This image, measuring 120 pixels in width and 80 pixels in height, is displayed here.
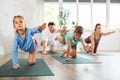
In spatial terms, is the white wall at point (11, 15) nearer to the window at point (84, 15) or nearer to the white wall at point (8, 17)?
the white wall at point (8, 17)

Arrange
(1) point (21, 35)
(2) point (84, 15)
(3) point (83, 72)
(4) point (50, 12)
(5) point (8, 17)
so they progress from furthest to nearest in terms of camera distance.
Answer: (2) point (84, 15) → (4) point (50, 12) → (5) point (8, 17) → (1) point (21, 35) → (3) point (83, 72)

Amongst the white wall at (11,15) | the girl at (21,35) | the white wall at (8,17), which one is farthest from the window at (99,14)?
the girl at (21,35)

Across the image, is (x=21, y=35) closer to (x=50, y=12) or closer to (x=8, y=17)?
(x=8, y=17)

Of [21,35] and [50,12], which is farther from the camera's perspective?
[50,12]

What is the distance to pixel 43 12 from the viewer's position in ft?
25.3

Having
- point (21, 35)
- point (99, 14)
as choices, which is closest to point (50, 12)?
point (99, 14)

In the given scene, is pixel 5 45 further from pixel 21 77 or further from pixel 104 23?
pixel 21 77

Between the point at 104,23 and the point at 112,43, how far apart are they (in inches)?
29.9

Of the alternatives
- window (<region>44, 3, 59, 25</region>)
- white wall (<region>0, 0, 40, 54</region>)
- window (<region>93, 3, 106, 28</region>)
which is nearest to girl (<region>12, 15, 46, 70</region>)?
white wall (<region>0, 0, 40, 54</region>)

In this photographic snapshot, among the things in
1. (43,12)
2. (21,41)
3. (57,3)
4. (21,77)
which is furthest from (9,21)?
(21,77)

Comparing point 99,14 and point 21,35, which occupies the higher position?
point 99,14

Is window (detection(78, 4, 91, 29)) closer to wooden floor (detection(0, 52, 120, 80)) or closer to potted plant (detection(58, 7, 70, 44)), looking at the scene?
potted plant (detection(58, 7, 70, 44))

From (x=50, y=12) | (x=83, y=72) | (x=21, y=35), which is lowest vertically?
(x=83, y=72)

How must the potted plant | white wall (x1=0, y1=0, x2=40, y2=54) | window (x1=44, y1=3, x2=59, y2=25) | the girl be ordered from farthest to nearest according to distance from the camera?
1. window (x1=44, y1=3, x2=59, y2=25)
2. the potted plant
3. white wall (x1=0, y1=0, x2=40, y2=54)
4. the girl
